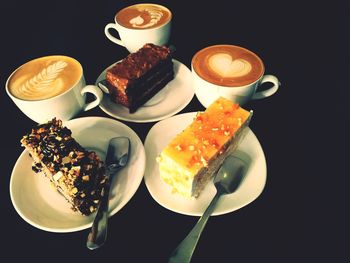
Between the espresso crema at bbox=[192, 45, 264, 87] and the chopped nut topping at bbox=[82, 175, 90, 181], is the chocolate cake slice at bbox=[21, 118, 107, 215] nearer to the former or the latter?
the chopped nut topping at bbox=[82, 175, 90, 181]

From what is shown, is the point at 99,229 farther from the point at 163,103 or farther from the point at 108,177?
the point at 163,103

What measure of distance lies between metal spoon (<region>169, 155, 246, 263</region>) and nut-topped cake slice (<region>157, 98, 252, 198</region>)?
0.05m

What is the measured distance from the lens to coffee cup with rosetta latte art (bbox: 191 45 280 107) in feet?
4.35

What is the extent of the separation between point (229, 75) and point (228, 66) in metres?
0.07

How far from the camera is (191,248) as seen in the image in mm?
965

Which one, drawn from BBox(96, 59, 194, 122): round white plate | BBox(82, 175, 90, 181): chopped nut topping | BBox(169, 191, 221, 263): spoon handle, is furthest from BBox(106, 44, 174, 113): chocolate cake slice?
BBox(169, 191, 221, 263): spoon handle

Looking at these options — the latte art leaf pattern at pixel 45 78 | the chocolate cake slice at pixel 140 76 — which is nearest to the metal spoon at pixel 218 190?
the chocolate cake slice at pixel 140 76

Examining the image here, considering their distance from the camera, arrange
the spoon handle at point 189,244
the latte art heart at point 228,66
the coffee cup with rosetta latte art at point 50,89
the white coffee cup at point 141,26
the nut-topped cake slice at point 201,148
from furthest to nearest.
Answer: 1. the white coffee cup at point 141,26
2. the latte art heart at point 228,66
3. the coffee cup with rosetta latte art at point 50,89
4. the nut-topped cake slice at point 201,148
5. the spoon handle at point 189,244

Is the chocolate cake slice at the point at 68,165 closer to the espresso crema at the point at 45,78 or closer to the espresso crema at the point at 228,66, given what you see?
the espresso crema at the point at 45,78

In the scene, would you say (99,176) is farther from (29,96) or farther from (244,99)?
(244,99)

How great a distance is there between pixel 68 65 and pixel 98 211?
0.87 meters

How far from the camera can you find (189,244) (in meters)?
0.98

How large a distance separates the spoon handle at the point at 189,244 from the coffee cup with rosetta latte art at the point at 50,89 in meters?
0.83

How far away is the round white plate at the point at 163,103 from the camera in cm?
148
